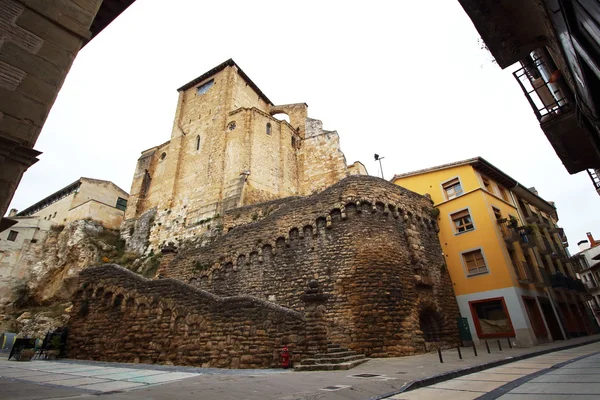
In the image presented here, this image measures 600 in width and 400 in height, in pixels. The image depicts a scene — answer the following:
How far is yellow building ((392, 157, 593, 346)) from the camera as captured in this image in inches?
543

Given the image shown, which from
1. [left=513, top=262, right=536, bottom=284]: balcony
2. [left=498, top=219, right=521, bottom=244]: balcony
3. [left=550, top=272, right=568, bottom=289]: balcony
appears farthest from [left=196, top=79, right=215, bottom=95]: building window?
[left=550, top=272, right=568, bottom=289]: balcony

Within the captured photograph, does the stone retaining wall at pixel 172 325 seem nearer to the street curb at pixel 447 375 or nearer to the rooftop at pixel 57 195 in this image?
the street curb at pixel 447 375

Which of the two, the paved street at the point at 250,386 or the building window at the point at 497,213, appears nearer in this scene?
the paved street at the point at 250,386

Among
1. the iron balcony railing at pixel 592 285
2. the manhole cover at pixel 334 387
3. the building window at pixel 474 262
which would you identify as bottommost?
the manhole cover at pixel 334 387

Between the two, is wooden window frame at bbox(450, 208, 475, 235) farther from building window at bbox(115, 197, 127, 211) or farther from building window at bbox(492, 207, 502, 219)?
building window at bbox(115, 197, 127, 211)

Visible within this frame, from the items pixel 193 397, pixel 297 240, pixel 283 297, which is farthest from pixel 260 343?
pixel 297 240

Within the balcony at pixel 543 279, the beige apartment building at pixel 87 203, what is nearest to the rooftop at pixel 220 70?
the beige apartment building at pixel 87 203

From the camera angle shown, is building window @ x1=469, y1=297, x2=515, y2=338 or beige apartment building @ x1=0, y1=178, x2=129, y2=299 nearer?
building window @ x1=469, y1=297, x2=515, y2=338

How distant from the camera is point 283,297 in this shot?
12.4m

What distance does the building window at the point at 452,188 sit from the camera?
1700 cm

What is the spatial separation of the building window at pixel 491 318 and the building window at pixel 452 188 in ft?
19.0

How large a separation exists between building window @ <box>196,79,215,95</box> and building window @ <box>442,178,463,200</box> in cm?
2308

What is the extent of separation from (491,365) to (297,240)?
26.2ft

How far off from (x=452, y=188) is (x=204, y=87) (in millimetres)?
24378
